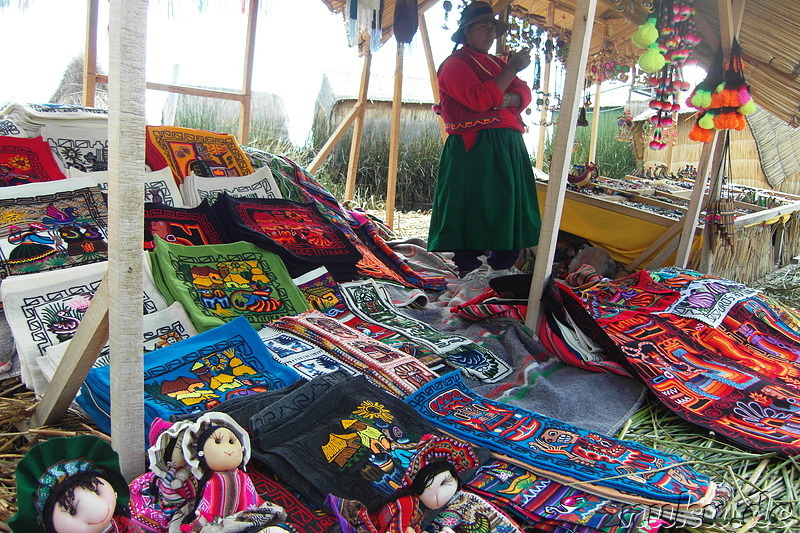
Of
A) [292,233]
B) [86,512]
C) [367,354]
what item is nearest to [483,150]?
[292,233]

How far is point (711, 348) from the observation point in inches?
118

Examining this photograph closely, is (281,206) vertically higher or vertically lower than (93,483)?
higher

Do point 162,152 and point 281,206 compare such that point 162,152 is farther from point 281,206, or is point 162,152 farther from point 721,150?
point 721,150

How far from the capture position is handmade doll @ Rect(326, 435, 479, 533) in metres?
1.45

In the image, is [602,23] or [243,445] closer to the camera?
[243,445]

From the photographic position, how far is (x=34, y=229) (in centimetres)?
284

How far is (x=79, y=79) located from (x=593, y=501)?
13.7m

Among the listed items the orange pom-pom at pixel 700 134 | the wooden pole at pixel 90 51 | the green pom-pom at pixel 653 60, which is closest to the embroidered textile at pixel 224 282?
the wooden pole at pixel 90 51

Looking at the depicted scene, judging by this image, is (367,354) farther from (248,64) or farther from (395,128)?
(395,128)

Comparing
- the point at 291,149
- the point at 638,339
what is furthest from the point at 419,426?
the point at 291,149

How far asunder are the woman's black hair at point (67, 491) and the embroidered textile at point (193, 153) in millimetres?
2789

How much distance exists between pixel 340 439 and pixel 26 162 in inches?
103

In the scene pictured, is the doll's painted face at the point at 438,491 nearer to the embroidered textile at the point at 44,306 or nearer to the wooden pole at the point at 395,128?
the embroidered textile at the point at 44,306

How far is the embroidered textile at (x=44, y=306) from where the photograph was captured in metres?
2.23
